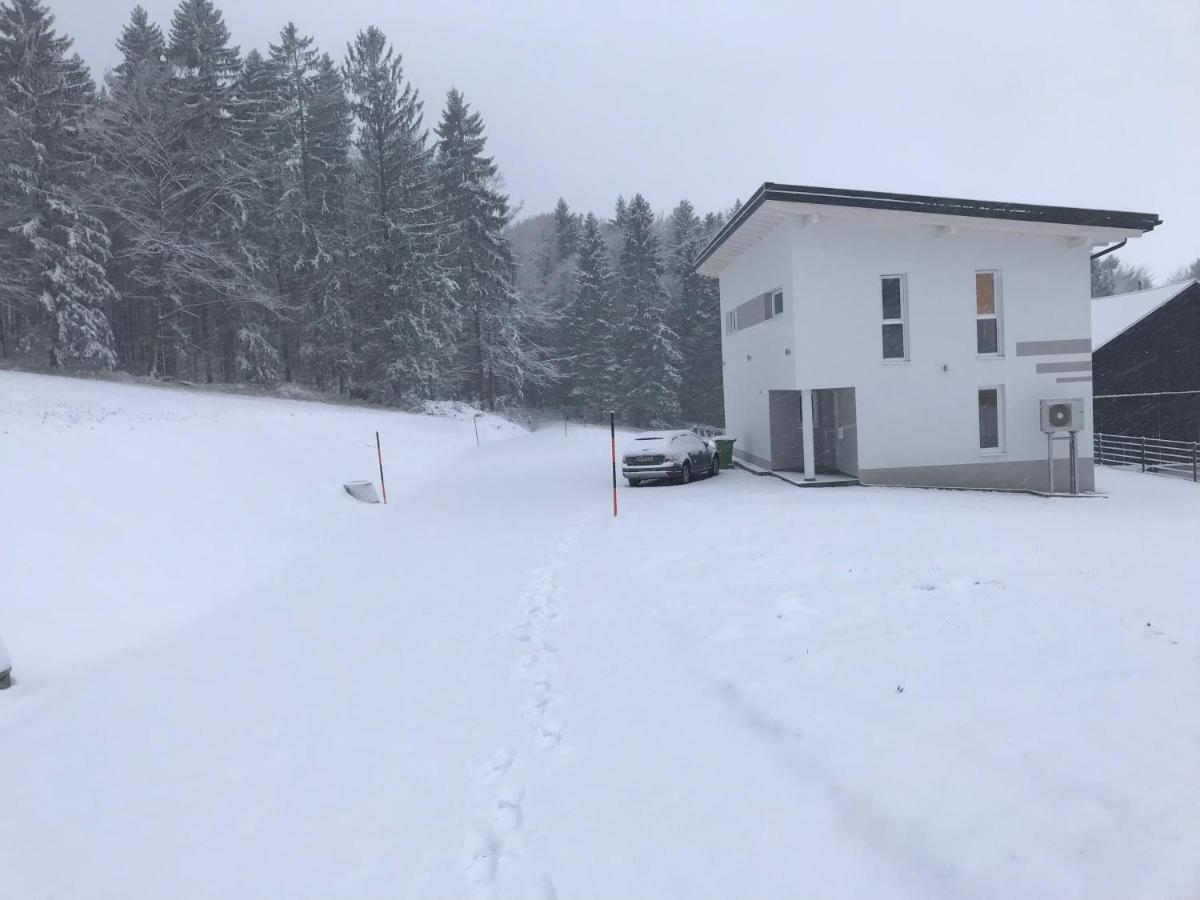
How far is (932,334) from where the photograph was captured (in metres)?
17.4

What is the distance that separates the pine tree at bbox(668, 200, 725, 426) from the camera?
→ 177ft

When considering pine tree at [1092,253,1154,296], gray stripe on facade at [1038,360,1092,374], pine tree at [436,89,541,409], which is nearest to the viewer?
gray stripe on facade at [1038,360,1092,374]

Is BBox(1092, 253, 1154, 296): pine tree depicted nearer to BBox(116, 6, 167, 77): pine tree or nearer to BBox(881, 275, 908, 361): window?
BBox(881, 275, 908, 361): window

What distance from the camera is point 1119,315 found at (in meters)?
30.6

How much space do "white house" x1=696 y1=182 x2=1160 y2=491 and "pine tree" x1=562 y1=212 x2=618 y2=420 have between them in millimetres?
34777

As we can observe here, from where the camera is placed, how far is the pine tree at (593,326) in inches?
2074

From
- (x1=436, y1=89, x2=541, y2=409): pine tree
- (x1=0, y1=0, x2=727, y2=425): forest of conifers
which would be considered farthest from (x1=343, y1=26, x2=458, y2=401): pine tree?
(x1=436, y1=89, x2=541, y2=409): pine tree

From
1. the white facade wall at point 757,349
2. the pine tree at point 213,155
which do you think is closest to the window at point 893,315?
the white facade wall at point 757,349

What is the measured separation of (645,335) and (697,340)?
5.88 metres

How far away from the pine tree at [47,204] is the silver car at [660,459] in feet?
79.9

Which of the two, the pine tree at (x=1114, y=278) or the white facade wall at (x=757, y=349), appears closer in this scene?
the white facade wall at (x=757, y=349)

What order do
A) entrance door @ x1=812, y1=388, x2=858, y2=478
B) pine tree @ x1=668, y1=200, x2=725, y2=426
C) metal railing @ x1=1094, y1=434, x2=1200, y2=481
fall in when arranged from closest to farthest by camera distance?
1. entrance door @ x1=812, y1=388, x2=858, y2=478
2. metal railing @ x1=1094, y1=434, x2=1200, y2=481
3. pine tree @ x1=668, y1=200, x2=725, y2=426

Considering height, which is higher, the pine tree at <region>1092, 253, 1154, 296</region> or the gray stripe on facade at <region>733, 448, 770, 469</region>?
the pine tree at <region>1092, 253, 1154, 296</region>

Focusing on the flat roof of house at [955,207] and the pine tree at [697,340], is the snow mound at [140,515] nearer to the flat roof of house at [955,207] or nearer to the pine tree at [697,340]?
the flat roof of house at [955,207]
